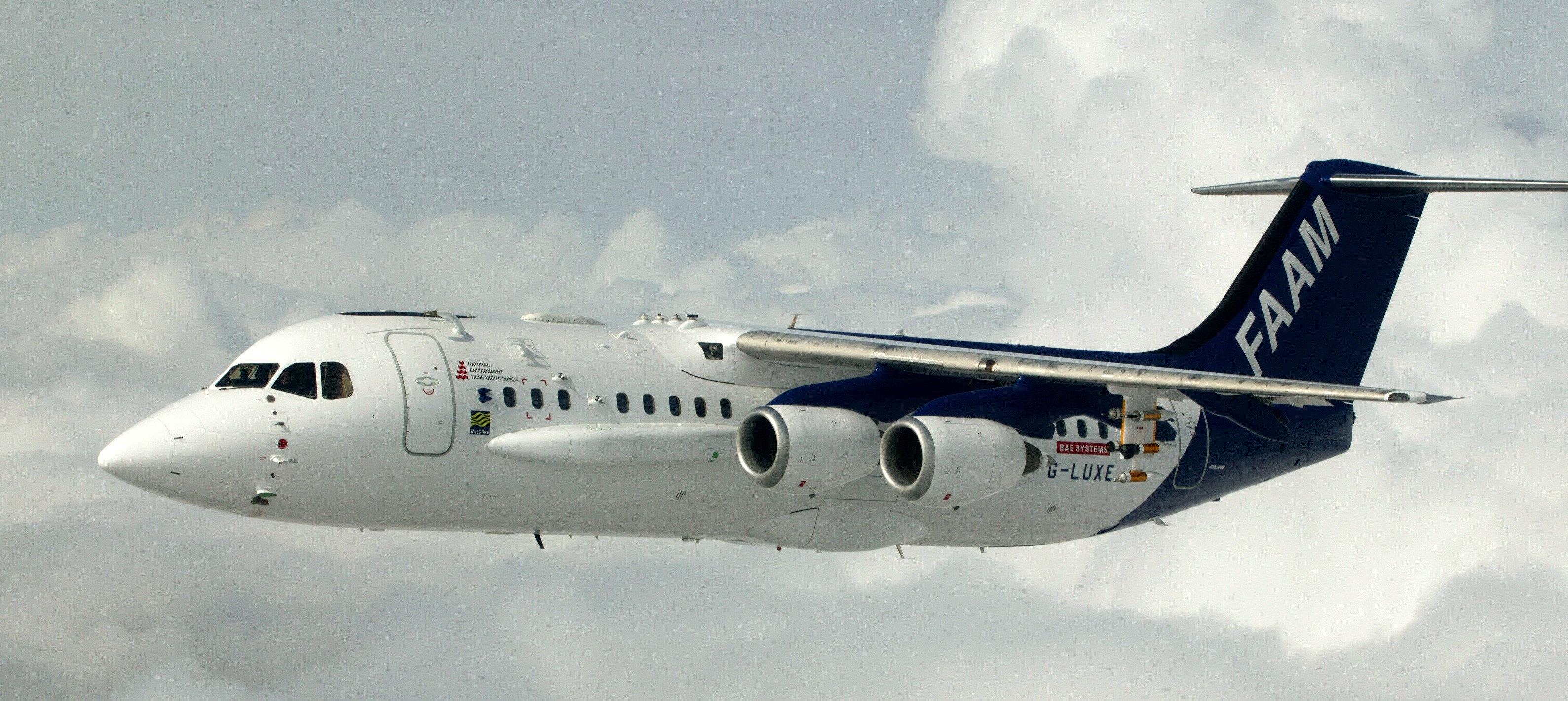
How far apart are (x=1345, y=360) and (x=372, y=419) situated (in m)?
13.3

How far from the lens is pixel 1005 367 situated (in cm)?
1520

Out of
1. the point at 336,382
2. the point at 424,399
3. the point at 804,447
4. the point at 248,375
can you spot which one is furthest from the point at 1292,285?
the point at 248,375

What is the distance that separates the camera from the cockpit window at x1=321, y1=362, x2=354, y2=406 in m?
13.6

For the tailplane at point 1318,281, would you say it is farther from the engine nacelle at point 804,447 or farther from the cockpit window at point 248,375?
the cockpit window at point 248,375

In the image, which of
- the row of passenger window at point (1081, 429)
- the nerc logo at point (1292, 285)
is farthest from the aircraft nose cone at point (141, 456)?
the nerc logo at point (1292, 285)

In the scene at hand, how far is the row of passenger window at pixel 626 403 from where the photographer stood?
14.4 meters

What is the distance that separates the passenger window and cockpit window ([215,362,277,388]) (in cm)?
47

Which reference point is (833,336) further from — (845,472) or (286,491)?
(286,491)

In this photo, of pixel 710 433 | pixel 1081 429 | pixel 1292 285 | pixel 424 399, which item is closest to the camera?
pixel 424 399

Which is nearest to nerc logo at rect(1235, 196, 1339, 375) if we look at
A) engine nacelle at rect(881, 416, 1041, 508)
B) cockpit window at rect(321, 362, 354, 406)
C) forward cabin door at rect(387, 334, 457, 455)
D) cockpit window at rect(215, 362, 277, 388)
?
engine nacelle at rect(881, 416, 1041, 508)

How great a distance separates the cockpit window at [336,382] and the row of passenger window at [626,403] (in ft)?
4.74

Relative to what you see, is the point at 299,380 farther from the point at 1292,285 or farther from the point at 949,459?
the point at 1292,285

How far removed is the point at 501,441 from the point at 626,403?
4.70 ft

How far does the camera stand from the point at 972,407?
1549cm
